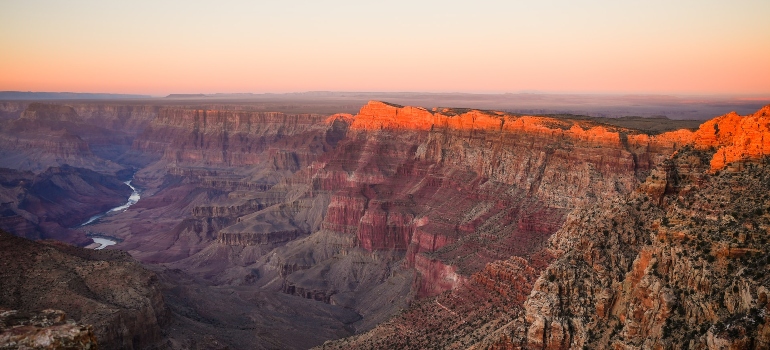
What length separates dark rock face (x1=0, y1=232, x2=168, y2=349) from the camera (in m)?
52.5

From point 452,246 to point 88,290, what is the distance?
41.0 metres

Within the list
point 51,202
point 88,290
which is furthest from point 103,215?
point 88,290

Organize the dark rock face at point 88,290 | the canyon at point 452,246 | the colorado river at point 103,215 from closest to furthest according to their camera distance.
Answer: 1. the canyon at point 452,246
2. the dark rock face at point 88,290
3. the colorado river at point 103,215

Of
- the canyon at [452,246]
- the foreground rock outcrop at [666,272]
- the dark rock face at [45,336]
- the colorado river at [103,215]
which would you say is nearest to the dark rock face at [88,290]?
the canyon at [452,246]

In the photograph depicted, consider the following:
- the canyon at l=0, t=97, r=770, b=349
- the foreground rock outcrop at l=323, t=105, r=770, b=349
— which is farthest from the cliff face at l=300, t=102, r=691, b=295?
the foreground rock outcrop at l=323, t=105, r=770, b=349

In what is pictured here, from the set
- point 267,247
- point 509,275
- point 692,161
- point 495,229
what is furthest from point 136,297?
point 267,247

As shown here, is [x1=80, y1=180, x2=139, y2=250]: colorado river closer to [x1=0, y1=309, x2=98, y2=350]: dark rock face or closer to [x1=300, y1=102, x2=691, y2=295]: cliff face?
[x1=300, y1=102, x2=691, y2=295]: cliff face

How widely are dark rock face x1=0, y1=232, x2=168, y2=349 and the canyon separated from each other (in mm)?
194

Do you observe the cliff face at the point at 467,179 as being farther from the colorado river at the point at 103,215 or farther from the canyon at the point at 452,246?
the colorado river at the point at 103,215

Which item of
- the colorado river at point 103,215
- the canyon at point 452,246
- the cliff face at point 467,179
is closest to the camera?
the canyon at point 452,246

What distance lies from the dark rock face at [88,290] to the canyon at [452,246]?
194mm

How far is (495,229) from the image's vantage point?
3108 inches

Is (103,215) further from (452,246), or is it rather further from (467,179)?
(452,246)

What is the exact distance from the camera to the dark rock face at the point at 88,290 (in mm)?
52469
